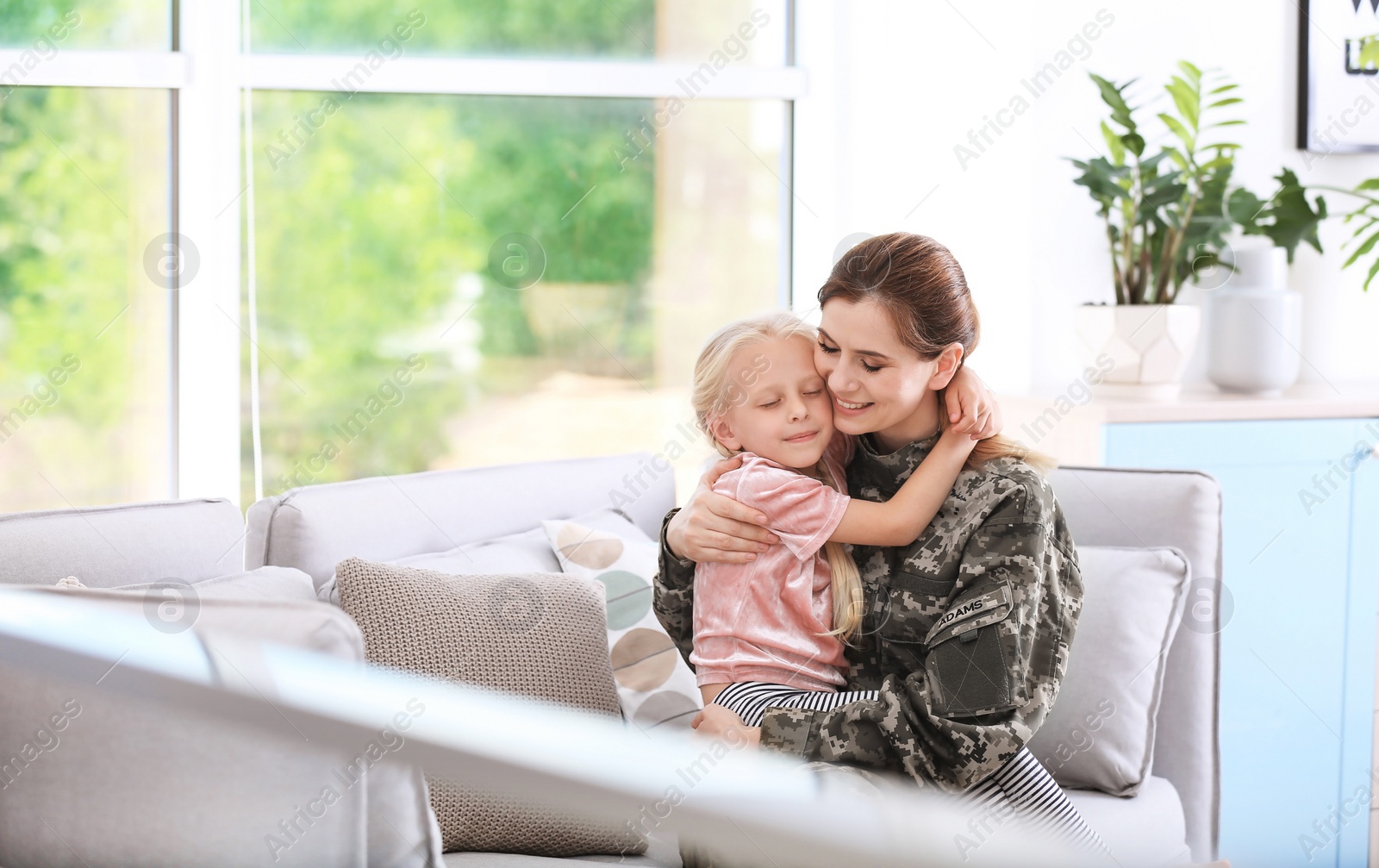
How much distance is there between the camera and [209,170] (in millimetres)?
2484

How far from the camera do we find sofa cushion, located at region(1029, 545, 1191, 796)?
157 centimetres

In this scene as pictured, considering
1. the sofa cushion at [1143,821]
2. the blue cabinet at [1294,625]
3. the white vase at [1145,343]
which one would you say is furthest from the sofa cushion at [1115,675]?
the white vase at [1145,343]

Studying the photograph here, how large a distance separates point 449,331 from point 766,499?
1.66 metres

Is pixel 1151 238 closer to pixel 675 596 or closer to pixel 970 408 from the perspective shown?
pixel 970 408

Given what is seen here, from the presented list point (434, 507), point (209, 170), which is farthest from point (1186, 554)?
point (209, 170)

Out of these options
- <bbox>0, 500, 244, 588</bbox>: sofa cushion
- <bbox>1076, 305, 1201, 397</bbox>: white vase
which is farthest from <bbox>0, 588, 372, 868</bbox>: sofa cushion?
<bbox>1076, 305, 1201, 397</bbox>: white vase

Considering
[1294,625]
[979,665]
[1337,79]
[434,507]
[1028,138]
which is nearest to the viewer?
[979,665]

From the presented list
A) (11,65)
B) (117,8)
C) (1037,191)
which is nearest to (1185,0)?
(1037,191)

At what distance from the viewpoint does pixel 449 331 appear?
277 cm

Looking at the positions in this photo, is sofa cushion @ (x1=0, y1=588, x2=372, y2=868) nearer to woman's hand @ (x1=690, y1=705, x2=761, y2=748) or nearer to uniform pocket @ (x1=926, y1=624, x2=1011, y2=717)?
woman's hand @ (x1=690, y1=705, x2=761, y2=748)

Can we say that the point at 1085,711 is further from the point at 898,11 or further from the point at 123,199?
the point at 123,199

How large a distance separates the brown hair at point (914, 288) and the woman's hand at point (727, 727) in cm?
47

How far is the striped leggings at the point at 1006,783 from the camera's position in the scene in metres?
1.27

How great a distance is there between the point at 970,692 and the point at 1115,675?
52 centimetres
